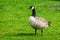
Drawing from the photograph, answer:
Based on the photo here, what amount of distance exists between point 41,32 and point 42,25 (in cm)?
65

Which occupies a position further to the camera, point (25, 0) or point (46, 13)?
point (25, 0)

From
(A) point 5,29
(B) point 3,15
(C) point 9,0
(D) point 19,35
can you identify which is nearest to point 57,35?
(D) point 19,35

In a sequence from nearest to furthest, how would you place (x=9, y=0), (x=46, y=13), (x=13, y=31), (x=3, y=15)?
(x=13, y=31) < (x=3, y=15) < (x=46, y=13) < (x=9, y=0)

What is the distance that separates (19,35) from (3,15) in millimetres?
7384

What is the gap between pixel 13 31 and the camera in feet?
52.4

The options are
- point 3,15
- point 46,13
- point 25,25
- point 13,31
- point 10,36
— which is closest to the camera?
point 10,36

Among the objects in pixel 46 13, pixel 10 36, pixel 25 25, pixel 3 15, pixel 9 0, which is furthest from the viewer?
pixel 9 0

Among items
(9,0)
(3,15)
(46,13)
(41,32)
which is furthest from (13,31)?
(9,0)

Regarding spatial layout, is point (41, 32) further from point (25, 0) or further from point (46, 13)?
point (25, 0)

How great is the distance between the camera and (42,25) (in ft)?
47.3

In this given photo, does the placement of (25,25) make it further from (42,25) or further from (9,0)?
(9,0)

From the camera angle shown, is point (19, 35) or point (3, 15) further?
point (3, 15)

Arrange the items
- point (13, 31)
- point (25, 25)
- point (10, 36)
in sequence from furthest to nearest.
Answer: point (25, 25)
point (13, 31)
point (10, 36)

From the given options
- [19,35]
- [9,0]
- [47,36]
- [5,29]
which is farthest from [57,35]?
[9,0]
